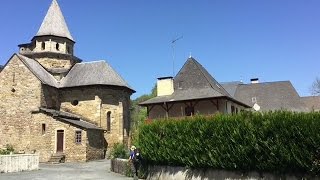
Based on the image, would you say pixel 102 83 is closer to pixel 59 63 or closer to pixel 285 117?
pixel 59 63

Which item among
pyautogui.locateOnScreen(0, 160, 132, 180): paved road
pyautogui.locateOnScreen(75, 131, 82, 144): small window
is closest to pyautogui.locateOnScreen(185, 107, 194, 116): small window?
→ pyautogui.locateOnScreen(75, 131, 82, 144): small window

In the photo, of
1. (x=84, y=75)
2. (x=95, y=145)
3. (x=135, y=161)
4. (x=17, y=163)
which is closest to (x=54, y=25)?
(x=84, y=75)

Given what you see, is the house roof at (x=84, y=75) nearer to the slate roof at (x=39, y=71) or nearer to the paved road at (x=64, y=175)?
the slate roof at (x=39, y=71)

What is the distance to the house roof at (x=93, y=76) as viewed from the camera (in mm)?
39375

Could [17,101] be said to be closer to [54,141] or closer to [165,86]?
[54,141]

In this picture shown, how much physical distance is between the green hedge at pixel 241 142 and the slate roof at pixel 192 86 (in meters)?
12.2

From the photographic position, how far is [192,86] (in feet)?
108

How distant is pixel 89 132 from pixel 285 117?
23552 mm


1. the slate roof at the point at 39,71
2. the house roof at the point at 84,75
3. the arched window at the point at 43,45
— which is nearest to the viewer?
the slate roof at the point at 39,71

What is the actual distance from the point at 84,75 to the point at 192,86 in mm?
13675

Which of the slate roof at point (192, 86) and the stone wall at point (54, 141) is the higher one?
the slate roof at point (192, 86)

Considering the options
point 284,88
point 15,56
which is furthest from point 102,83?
point 284,88

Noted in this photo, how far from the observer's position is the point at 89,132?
1356 inches

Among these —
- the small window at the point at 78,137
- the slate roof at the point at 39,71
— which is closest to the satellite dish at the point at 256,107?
the small window at the point at 78,137
